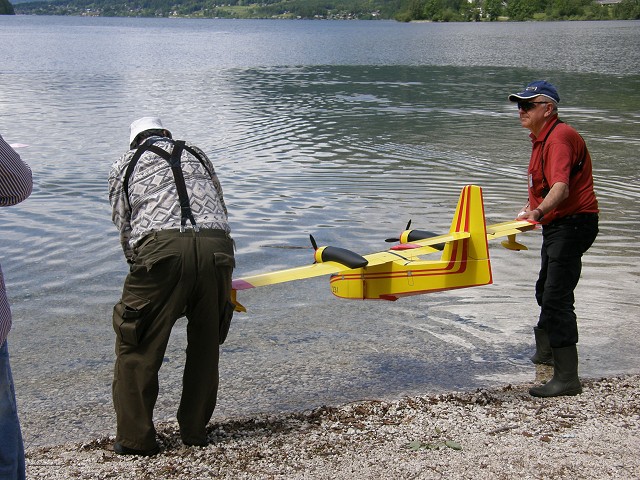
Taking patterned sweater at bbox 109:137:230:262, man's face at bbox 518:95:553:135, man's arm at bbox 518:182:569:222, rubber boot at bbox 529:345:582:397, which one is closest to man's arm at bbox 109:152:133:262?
patterned sweater at bbox 109:137:230:262

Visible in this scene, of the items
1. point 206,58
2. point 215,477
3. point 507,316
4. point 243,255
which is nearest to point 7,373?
point 215,477

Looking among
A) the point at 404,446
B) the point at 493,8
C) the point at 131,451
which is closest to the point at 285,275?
the point at 404,446

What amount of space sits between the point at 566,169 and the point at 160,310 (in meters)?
3.06

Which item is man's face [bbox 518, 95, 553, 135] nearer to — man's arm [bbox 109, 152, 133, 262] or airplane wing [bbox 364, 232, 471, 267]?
airplane wing [bbox 364, 232, 471, 267]

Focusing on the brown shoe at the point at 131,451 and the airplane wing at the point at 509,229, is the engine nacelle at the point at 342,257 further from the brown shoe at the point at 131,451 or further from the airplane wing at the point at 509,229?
the brown shoe at the point at 131,451

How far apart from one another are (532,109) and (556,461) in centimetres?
268

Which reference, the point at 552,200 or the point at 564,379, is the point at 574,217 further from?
the point at 564,379

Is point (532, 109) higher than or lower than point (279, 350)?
higher

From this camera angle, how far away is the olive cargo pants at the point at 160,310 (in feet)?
15.7

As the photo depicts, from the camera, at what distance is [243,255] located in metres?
10.7

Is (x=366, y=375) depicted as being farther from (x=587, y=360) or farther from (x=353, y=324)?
(x=587, y=360)

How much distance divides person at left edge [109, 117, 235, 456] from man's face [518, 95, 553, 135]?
8.42 ft

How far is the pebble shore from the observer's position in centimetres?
471

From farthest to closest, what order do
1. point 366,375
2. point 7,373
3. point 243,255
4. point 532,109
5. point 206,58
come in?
point 206,58
point 243,255
point 366,375
point 532,109
point 7,373
